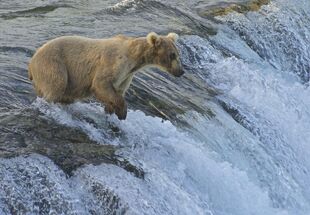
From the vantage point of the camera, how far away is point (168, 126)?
6.69 metres

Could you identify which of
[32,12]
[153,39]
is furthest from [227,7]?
[153,39]

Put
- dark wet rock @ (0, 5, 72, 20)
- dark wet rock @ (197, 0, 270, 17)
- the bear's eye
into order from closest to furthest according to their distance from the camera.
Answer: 1. the bear's eye
2. dark wet rock @ (0, 5, 72, 20)
3. dark wet rock @ (197, 0, 270, 17)

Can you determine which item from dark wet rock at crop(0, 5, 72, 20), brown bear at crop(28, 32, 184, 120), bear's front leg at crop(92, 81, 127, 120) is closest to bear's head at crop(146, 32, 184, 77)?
brown bear at crop(28, 32, 184, 120)

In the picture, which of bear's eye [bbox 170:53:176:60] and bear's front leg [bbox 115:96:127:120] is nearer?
bear's front leg [bbox 115:96:127:120]

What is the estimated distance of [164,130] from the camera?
21.7 ft

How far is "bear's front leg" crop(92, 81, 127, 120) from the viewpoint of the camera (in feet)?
19.2

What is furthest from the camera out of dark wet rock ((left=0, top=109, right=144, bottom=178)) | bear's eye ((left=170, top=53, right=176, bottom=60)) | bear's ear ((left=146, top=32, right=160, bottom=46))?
bear's eye ((left=170, top=53, right=176, bottom=60))

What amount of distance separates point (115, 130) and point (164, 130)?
0.63 metres

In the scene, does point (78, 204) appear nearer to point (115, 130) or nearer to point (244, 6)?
point (115, 130)

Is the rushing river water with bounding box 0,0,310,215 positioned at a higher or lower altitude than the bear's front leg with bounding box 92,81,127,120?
lower

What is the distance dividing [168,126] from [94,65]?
42.4 inches

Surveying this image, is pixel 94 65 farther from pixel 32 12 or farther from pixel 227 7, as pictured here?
pixel 227 7

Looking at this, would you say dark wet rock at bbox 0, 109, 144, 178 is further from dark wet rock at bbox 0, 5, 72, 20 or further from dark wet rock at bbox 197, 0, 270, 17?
dark wet rock at bbox 197, 0, 270, 17

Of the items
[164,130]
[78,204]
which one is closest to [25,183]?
[78,204]
